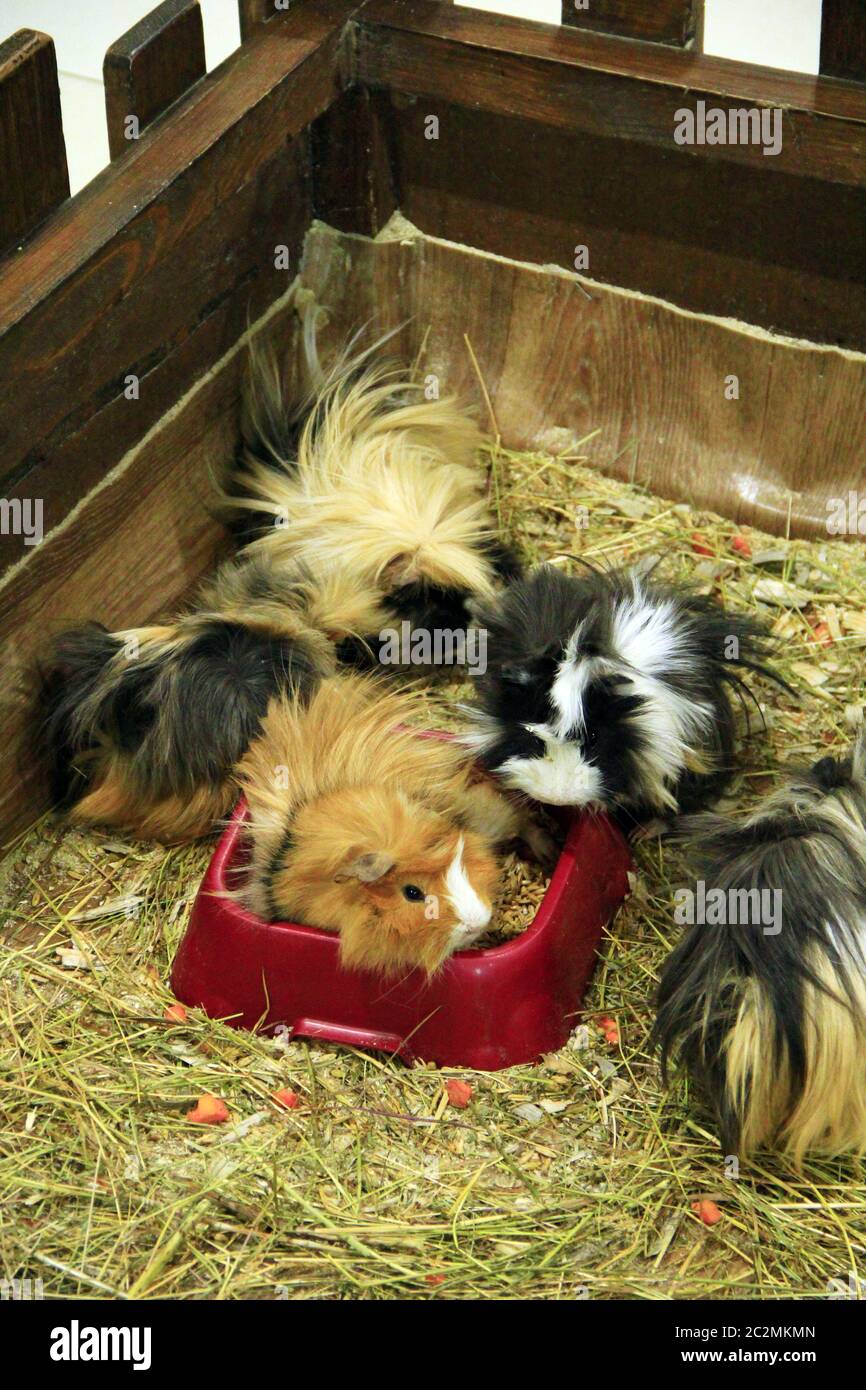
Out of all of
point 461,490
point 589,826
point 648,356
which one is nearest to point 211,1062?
point 589,826

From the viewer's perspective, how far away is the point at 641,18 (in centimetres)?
266

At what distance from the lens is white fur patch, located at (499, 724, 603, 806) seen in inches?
87.4

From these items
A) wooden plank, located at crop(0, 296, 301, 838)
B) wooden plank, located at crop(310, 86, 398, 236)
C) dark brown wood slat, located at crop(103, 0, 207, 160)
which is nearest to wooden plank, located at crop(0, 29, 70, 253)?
dark brown wood slat, located at crop(103, 0, 207, 160)

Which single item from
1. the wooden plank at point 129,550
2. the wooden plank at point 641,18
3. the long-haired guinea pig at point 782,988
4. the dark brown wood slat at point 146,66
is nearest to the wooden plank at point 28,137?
the dark brown wood slat at point 146,66

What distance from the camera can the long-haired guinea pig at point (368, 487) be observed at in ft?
8.67

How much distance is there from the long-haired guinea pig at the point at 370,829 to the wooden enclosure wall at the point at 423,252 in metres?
0.47

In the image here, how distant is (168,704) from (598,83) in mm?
1244

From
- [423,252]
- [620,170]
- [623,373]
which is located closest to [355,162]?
[423,252]

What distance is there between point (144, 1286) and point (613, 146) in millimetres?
1932

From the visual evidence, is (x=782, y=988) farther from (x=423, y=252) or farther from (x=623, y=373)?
(x=423, y=252)

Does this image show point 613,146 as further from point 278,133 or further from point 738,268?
point 278,133

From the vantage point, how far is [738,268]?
280 cm

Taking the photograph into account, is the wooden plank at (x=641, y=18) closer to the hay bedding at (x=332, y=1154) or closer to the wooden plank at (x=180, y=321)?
the wooden plank at (x=180, y=321)

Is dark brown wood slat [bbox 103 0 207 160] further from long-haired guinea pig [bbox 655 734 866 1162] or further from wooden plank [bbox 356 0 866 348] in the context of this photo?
long-haired guinea pig [bbox 655 734 866 1162]
